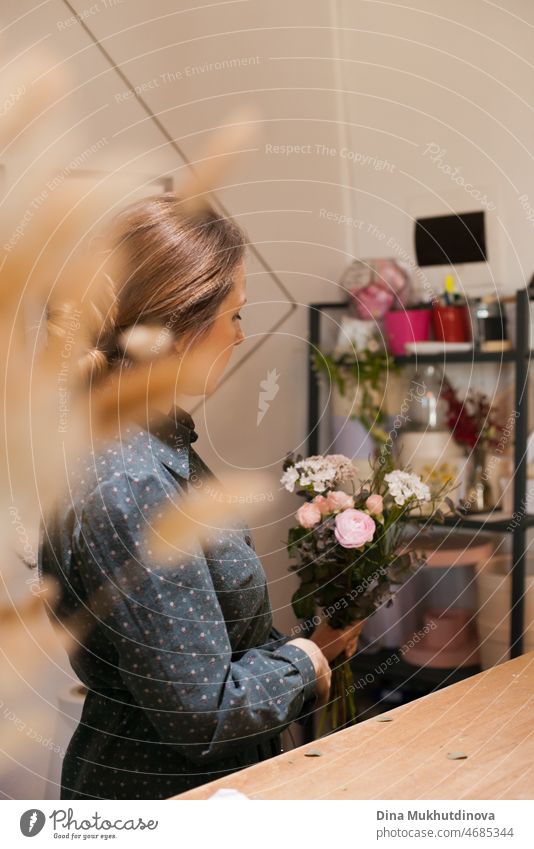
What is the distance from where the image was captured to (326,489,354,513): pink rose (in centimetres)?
88

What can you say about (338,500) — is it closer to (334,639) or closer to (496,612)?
(334,639)

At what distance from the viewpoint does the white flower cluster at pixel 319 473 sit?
83 centimetres

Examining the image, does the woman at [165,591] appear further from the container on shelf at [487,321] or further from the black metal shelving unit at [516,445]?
the container on shelf at [487,321]

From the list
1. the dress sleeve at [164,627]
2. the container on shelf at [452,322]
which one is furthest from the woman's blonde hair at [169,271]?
the container on shelf at [452,322]

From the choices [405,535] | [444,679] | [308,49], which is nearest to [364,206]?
[308,49]

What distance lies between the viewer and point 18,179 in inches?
27.2

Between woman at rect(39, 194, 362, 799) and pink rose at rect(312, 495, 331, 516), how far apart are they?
0.69 feet

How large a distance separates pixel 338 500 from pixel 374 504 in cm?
4

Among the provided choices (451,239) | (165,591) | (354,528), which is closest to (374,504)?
(354,528)

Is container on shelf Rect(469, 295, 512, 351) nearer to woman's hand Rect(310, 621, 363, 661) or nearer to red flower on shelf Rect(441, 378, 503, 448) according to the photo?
red flower on shelf Rect(441, 378, 503, 448)

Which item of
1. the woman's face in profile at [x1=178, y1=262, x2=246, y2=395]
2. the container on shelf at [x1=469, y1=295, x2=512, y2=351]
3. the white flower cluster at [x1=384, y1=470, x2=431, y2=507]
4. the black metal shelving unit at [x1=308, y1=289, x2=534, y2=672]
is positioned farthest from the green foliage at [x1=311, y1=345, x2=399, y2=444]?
the woman's face in profile at [x1=178, y1=262, x2=246, y2=395]

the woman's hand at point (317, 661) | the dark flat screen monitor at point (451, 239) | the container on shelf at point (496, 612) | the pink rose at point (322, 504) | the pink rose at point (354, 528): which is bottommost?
the container on shelf at point (496, 612)

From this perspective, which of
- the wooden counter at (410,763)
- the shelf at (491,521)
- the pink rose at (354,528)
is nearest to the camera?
the wooden counter at (410,763)

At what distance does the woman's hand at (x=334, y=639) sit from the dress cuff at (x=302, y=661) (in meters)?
0.17
